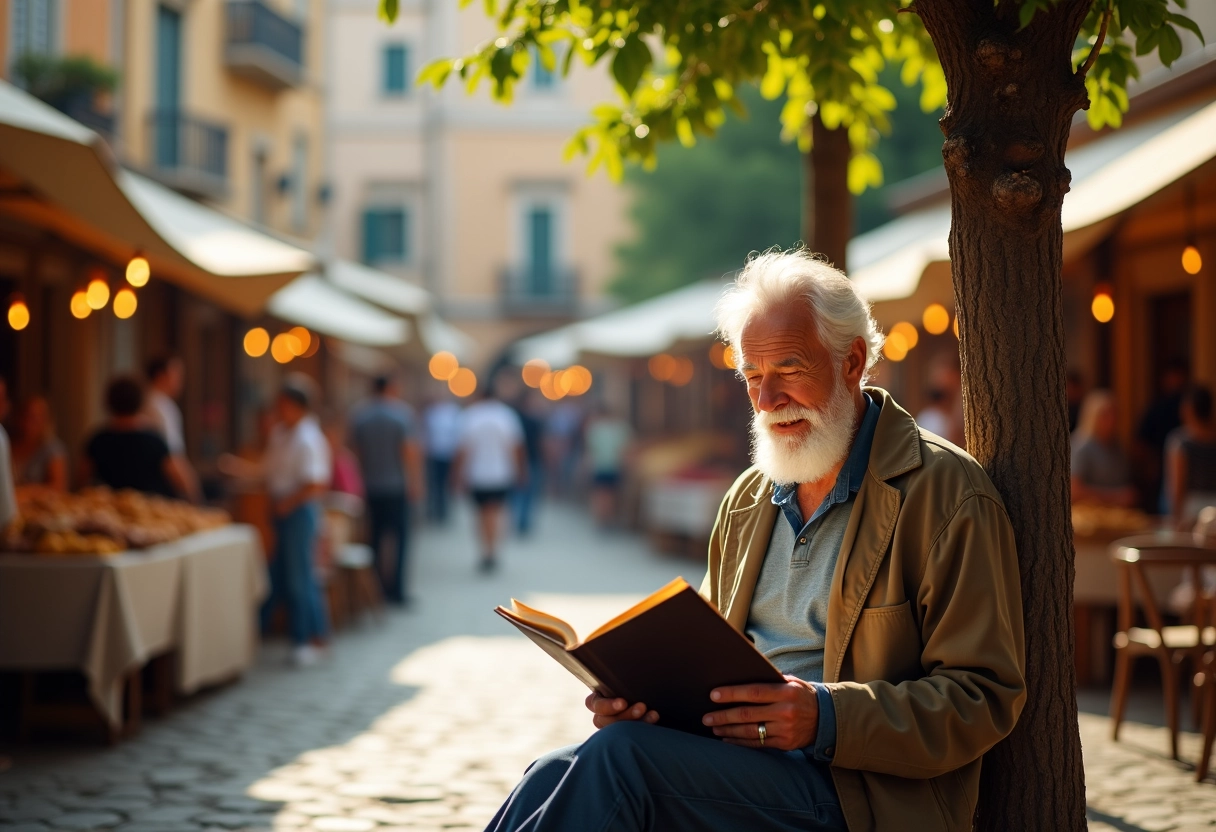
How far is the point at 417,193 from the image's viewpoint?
39.6 meters

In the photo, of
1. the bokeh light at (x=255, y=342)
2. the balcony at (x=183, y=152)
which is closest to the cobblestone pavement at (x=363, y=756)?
the bokeh light at (x=255, y=342)

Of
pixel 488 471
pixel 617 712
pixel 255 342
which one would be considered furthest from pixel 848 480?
pixel 255 342

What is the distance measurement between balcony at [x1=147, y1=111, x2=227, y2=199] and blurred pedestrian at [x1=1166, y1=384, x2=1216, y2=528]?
39.3ft

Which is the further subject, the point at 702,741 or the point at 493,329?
the point at 493,329

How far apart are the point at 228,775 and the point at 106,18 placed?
11632 mm

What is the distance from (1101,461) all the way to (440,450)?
13.7 meters

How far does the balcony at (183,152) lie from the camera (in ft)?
56.1

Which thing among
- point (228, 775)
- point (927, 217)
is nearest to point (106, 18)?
point (927, 217)

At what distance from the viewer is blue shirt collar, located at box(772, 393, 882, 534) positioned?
3.29m

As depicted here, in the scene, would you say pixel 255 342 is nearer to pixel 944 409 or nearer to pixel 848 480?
pixel 944 409

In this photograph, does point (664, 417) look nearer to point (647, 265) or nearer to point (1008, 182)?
point (647, 265)

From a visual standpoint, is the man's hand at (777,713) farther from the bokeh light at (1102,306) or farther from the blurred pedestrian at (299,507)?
the bokeh light at (1102,306)

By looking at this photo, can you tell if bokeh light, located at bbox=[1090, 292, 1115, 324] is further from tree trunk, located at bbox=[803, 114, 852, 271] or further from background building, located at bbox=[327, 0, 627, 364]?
background building, located at bbox=[327, 0, 627, 364]

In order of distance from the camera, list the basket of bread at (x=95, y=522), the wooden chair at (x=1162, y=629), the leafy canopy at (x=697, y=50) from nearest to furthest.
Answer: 1. the leafy canopy at (x=697, y=50)
2. the wooden chair at (x=1162, y=629)
3. the basket of bread at (x=95, y=522)
